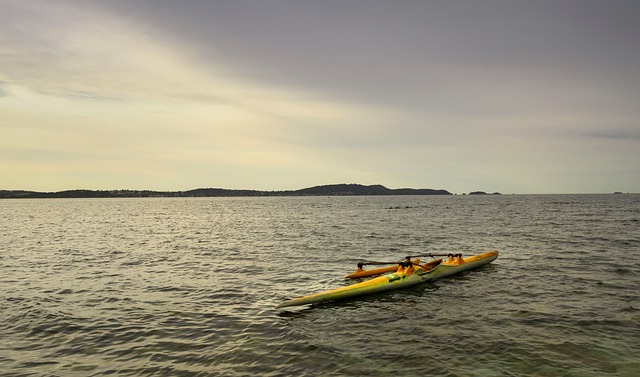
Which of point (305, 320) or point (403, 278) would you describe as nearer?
point (305, 320)

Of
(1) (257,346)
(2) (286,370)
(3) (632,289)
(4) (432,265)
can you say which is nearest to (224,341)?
(1) (257,346)

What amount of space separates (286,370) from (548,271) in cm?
1774

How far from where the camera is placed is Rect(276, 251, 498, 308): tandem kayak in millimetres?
15641

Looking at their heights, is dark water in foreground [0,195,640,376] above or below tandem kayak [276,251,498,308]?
below

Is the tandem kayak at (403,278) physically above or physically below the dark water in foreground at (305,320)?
above

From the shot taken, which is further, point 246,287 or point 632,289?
point 246,287

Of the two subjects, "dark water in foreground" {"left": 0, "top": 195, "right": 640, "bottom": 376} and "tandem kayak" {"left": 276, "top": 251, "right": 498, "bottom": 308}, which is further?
"tandem kayak" {"left": 276, "top": 251, "right": 498, "bottom": 308}

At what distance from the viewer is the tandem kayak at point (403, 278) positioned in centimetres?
1564

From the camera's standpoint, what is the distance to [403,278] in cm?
1866

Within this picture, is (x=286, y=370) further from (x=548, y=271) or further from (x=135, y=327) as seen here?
(x=548, y=271)

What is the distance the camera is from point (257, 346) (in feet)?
37.3

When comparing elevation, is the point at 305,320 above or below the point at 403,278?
below

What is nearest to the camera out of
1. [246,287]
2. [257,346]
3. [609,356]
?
[609,356]

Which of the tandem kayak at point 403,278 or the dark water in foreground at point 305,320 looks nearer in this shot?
the dark water in foreground at point 305,320
